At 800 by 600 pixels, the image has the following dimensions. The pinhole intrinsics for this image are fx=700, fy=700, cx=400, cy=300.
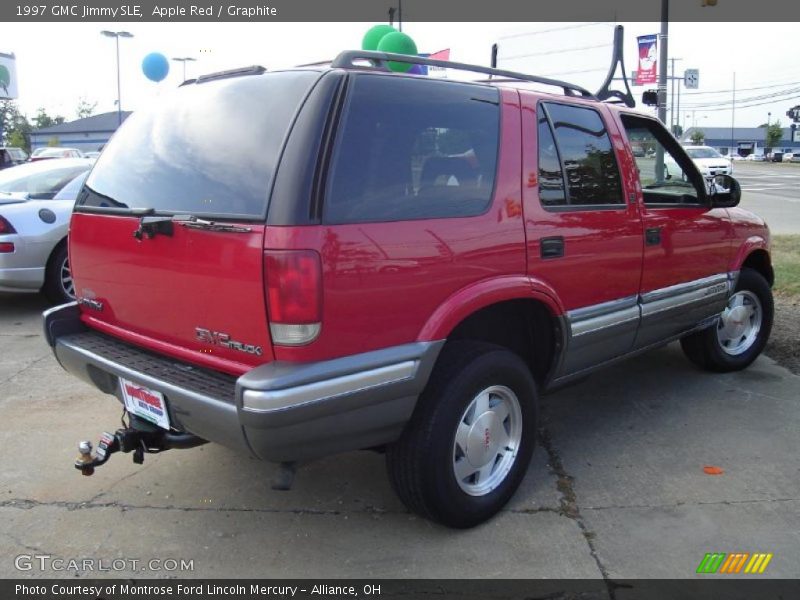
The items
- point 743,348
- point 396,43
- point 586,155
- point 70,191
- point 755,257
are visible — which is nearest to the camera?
point 586,155

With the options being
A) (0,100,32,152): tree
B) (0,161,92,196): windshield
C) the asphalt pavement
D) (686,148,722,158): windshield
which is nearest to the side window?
(0,161,92,196): windshield

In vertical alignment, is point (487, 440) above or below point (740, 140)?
below

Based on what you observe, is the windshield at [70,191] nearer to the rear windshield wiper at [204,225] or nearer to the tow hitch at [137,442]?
the tow hitch at [137,442]

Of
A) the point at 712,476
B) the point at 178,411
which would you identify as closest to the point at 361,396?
the point at 178,411

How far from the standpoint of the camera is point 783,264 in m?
8.52

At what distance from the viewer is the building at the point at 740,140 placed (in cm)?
10625

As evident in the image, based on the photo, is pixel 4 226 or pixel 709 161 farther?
pixel 709 161

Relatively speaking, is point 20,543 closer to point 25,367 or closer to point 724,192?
point 25,367

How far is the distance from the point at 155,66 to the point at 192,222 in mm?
11500

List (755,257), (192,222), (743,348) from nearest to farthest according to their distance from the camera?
(192,222) < (755,257) < (743,348)

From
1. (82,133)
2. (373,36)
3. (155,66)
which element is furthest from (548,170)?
(82,133)

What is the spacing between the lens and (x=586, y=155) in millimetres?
3617
